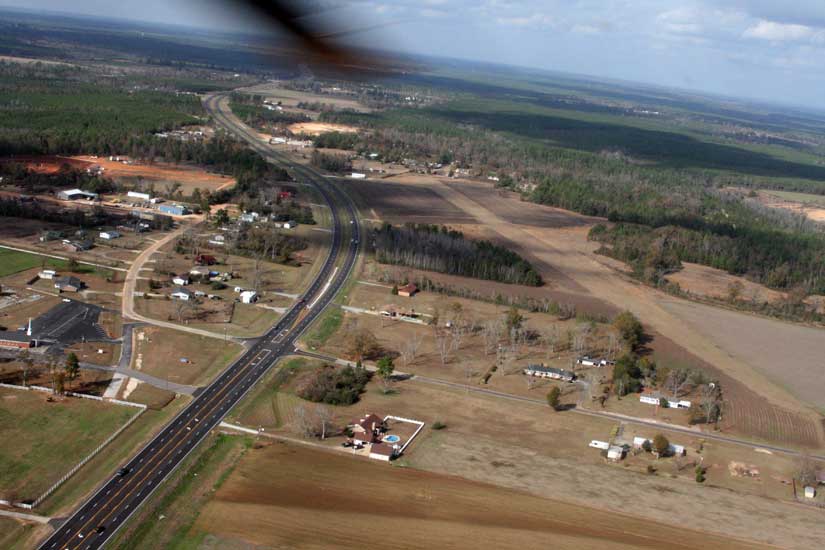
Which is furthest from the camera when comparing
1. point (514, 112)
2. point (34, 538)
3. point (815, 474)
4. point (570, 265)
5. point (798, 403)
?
point (514, 112)

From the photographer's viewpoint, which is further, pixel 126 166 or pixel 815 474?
pixel 126 166

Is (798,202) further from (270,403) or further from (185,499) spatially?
(185,499)

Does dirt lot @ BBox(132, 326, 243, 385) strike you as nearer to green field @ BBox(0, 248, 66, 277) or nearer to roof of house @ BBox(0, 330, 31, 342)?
roof of house @ BBox(0, 330, 31, 342)

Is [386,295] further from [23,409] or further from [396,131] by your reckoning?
[396,131]

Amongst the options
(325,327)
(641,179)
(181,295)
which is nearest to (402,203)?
(181,295)

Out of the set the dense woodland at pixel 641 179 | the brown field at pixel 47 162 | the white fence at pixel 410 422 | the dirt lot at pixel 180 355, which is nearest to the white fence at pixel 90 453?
the dirt lot at pixel 180 355

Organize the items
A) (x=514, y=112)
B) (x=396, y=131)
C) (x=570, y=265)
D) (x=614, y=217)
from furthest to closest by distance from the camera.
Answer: (x=514, y=112) → (x=396, y=131) → (x=614, y=217) → (x=570, y=265)

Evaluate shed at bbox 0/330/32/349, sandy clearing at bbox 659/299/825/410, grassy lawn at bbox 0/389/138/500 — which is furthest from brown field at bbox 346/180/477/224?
grassy lawn at bbox 0/389/138/500

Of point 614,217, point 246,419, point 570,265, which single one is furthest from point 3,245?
point 614,217
